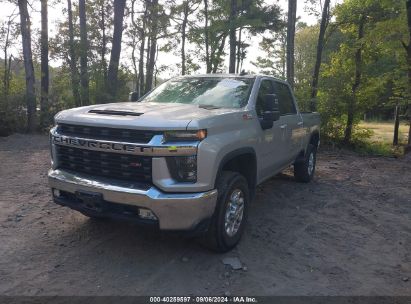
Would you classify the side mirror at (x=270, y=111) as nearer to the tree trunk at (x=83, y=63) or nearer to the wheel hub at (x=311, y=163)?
the wheel hub at (x=311, y=163)

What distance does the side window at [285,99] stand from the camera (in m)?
6.12

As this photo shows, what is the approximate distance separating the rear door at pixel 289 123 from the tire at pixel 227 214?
1721 millimetres

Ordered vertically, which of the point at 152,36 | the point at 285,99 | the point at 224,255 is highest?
the point at 152,36

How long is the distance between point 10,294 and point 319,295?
2799mm

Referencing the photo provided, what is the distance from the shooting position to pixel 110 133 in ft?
12.7

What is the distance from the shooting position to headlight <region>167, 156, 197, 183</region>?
365 cm

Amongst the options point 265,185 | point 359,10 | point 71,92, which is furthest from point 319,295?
point 71,92

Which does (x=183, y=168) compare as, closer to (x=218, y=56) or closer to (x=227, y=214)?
(x=227, y=214)

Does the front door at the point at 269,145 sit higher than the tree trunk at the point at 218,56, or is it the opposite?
the tree trunk at the point at 218,56

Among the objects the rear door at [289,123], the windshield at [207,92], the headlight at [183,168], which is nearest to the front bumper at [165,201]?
the headlight at [183,168]

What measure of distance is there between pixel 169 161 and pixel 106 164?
0.74 m

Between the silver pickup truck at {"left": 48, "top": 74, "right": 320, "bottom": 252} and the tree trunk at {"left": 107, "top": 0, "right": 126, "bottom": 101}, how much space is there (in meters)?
13.4

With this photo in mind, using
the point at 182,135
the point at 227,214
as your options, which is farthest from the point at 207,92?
the point at 227,214

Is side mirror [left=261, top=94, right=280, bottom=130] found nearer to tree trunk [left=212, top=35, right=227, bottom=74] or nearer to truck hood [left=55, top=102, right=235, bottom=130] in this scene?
truck hood [left=55, top=102, right=235, bottom=130]
